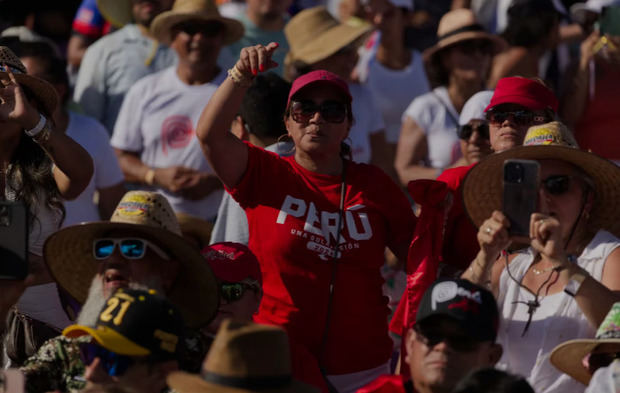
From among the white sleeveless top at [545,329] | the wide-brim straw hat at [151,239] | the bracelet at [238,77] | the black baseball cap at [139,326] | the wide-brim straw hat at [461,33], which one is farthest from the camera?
the wide-brim straw hat at [461,33]

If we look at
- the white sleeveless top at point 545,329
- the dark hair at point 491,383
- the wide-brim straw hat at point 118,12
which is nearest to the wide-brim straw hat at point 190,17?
the wide-brim straw hat at point 118,12

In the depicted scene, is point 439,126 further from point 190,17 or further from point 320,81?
point 320,81

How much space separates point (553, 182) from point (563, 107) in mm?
3082

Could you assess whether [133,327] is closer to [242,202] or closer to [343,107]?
[242,202]

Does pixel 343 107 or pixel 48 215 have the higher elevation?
pixel 343 107

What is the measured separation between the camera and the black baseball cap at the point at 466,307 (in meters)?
4.35

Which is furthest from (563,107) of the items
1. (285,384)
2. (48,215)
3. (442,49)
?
(285,384)

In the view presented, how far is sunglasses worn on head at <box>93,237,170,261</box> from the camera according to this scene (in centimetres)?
505

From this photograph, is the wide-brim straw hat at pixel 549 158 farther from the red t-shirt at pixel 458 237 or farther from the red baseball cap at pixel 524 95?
the red baseball cap at pixel 524 95

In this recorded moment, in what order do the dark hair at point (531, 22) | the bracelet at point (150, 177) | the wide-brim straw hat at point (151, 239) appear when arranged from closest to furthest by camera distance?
the wide-brim straw hat at point (151, 239), the bracelet at point (150, 177), the dark hair at point (531, 22)

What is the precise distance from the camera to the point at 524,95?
579 cm

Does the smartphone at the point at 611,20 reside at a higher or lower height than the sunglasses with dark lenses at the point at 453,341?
higher

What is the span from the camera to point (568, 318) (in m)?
4.81

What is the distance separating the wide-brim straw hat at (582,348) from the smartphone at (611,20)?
3.62 metres
